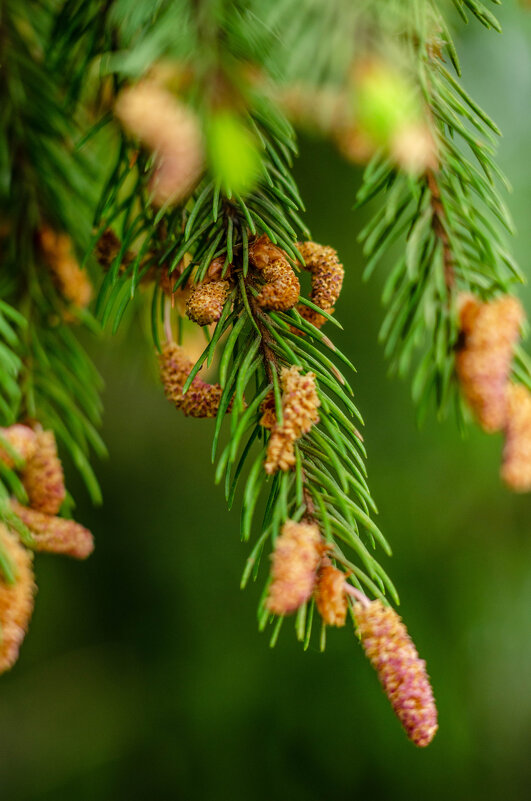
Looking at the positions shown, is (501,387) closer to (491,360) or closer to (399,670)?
(491,360)

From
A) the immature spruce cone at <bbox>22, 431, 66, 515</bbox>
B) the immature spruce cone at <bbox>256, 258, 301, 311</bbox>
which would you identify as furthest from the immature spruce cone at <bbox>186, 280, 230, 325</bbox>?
the immature spruce cone at <bbox>22, 431, 66, 515</bbox>

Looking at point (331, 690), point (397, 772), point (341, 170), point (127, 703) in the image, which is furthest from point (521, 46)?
point (127, 703)

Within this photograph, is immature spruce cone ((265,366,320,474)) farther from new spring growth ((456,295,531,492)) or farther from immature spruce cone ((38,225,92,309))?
immature spruce cone ((38,225,92,309))

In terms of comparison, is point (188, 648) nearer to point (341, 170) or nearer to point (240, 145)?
point (341, 170)

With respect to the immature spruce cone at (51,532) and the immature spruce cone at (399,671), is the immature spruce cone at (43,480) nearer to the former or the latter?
the immature spruce cone at (51,532)

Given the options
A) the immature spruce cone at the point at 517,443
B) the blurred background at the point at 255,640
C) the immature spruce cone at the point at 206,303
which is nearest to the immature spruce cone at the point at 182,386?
the immature spruce cone at the point at 206,303
